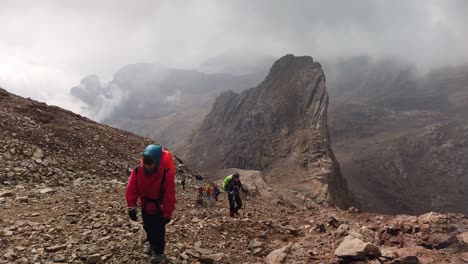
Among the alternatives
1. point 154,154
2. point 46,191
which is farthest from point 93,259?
point 46,191

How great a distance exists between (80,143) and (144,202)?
2022 centimetres

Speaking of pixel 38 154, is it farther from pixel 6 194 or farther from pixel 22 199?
pixel 22 199

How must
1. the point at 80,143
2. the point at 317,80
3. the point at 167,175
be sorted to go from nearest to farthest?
the point at 167,175 < the point at 80,143 < the point at 317,80

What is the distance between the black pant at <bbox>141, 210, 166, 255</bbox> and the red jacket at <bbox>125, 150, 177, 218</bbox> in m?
0.21

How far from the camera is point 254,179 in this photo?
77375 millimetres

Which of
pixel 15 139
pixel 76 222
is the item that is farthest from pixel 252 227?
pixel 15 139

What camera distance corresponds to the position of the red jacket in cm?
913

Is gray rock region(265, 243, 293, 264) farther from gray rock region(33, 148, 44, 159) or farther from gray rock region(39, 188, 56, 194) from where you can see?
gray rock region(33, 148, 44, 159)

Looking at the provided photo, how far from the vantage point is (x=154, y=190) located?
9242 mm

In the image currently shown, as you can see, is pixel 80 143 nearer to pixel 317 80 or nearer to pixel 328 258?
pixel 328 258

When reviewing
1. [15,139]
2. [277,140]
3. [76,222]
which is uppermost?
[277,140]

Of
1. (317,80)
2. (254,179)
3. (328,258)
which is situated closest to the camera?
(328,258)

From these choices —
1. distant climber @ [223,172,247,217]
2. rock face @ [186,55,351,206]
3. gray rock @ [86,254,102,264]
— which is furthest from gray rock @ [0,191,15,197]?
rock face @ [186,55,351,206]

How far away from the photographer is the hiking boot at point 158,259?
9.71m
